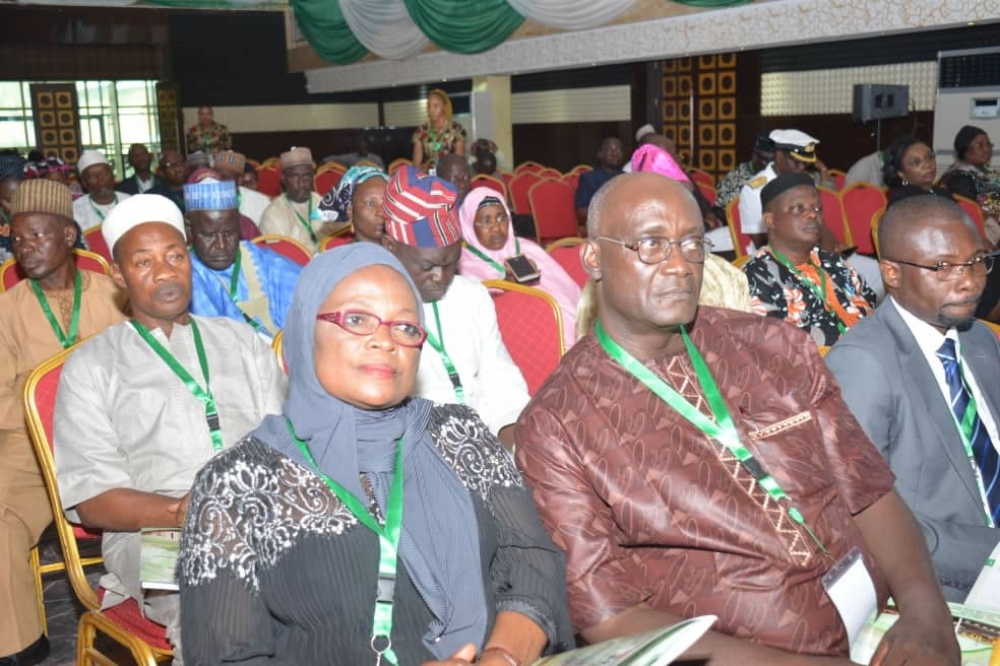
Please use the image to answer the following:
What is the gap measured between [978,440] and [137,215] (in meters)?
2.08

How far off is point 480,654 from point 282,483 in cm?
42

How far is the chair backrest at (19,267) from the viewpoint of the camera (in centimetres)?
412

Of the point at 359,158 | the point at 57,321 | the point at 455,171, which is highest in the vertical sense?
the point at 359,158

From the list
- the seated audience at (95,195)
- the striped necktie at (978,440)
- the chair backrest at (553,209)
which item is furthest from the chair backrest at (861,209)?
the seated audience at (95,195)

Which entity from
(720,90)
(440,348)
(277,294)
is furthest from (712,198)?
(440,348)

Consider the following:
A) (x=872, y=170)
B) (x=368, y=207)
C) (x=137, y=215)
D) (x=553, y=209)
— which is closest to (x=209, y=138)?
(x=553, y=209)

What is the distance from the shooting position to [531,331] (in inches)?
130

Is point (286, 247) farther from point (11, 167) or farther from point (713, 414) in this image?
point (11, 167)

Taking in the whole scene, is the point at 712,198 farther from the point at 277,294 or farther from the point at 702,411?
the point at 702,411

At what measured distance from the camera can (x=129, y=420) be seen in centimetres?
238

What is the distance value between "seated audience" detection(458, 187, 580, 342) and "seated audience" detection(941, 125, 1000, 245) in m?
2.92

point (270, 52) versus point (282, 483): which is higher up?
point (270, 52)

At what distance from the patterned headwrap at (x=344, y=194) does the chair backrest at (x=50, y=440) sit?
7.87ft

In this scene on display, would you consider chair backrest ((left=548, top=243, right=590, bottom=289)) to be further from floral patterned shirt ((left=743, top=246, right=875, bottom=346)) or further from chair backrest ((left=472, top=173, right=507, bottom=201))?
chair backrest ((left=472, top=173, right=507, bottom=201))
